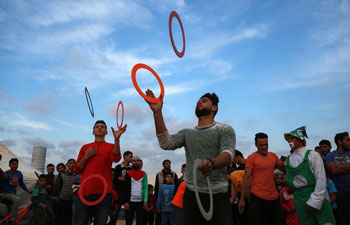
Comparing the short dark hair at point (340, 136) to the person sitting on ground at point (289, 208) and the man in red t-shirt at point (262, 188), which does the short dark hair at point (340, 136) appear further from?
→ the person sitting on ground at point (289, 208)

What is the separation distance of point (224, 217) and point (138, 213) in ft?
18.8

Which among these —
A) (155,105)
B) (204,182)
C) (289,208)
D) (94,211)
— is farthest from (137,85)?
(289,208)

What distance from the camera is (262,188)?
5996 millimetres

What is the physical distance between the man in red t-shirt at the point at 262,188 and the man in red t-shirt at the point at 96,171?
2.71 meters

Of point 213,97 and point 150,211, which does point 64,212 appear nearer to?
point 150,211

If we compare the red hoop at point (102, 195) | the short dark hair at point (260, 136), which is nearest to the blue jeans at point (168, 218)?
the short dark hair at point (260, 136)

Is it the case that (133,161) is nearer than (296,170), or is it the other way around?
(296,170)

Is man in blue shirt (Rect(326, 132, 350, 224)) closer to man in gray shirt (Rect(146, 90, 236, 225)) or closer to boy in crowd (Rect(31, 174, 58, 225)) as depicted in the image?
man in gray shirt (Rect(146, 90, 236, 225))

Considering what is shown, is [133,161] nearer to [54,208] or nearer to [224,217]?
[54,208]

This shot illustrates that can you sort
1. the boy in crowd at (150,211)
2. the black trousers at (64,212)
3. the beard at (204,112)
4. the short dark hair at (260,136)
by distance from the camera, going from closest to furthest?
the beard at (204,112), the short dark hair at (260,136), the boy in crowd at (150,211), the black trousers at (64,212)

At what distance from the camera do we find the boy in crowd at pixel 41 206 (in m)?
9.08

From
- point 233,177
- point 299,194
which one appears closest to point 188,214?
point 299,194

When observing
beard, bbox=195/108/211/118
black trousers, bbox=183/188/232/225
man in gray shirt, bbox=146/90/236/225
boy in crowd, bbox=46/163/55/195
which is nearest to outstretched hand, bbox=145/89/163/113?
man in gray shirt, bbox=146/90/236/225

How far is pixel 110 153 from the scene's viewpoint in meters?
5.25
